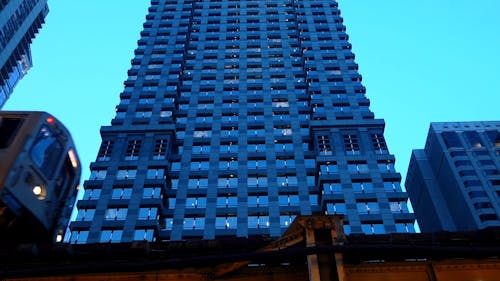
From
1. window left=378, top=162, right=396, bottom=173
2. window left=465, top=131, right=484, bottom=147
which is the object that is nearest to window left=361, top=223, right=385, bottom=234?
window left=378, top=162, right=396, bottom=173

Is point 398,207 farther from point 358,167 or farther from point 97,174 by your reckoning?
point 97,174

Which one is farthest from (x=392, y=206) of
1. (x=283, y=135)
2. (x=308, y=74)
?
(x=308, y=74)

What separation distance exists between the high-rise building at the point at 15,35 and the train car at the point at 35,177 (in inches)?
3346

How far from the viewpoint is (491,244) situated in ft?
43.1

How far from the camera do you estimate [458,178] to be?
8612 cm

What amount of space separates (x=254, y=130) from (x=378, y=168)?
63.7ft

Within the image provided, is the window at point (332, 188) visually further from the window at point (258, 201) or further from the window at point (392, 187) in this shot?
the window at point (258, 201)

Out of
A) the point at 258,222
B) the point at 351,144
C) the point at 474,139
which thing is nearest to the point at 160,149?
the point at 258,222

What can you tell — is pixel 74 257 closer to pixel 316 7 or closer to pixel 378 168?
pixel 378 168

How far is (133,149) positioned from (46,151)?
179 feet

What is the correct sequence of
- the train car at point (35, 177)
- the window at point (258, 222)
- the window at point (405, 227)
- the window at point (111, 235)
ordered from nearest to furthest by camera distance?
the train car at point (35, 177), the window at point (405, 227), the window at point (111, 235), the window at point (258, 222)

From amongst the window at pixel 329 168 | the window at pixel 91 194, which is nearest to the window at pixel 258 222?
the window at pixel 329 168

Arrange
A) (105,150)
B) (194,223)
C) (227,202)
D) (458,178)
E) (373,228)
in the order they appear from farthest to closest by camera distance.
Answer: (458,178), (105,150), (227,202), (194,223), (373,228)

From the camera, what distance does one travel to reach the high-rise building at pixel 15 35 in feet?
288
